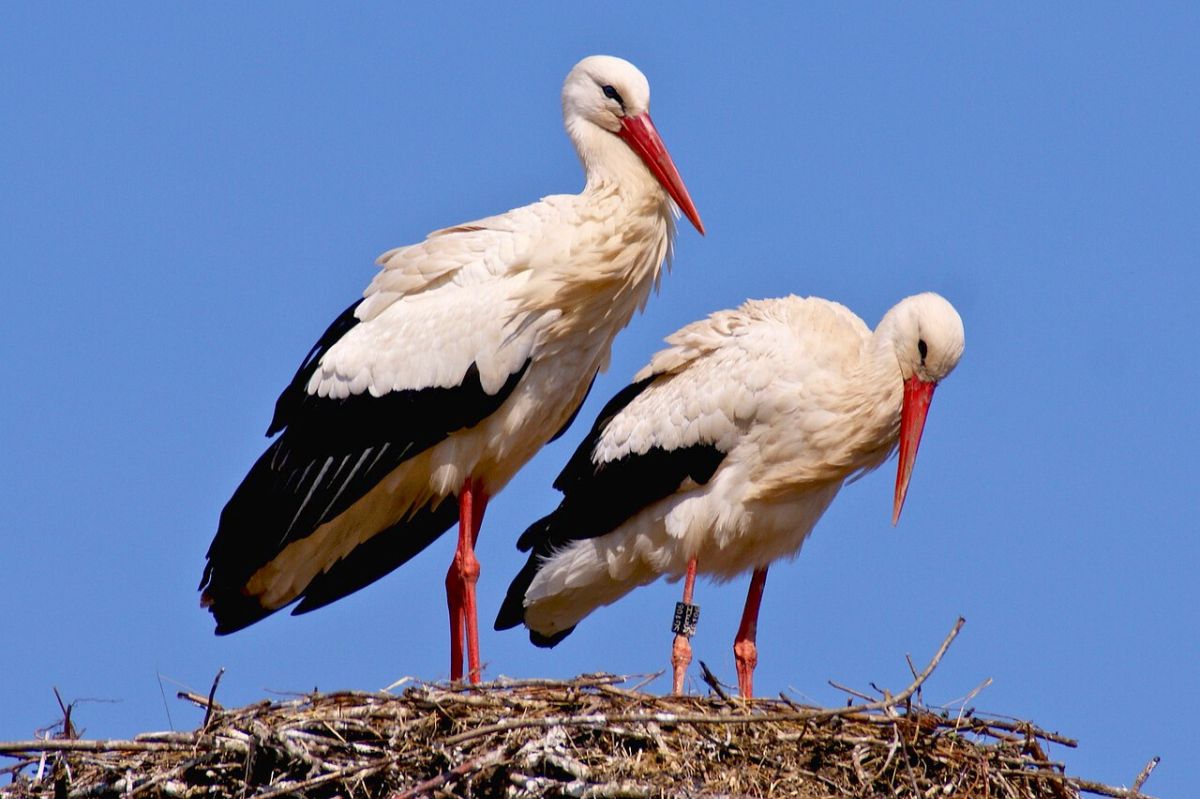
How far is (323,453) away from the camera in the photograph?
9.01 m

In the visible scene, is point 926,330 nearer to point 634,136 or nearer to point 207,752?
point 634,136

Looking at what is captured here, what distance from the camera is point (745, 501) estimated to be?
9.23 m

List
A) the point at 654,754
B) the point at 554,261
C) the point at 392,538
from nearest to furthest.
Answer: the point at 654,754, the point at 554,261, the point at 392,538

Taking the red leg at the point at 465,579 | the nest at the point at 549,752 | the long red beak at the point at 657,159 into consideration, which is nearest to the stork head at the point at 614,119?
the long red beak at the point at 657,159

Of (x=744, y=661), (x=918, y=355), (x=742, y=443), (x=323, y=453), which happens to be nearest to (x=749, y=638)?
(x=744, y=661)

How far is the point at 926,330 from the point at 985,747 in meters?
1.95

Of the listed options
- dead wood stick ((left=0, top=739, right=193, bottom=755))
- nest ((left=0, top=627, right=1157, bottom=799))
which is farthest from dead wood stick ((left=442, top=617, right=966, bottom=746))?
dead wood stick ((left=0, top=739, right=193, bottom=755))

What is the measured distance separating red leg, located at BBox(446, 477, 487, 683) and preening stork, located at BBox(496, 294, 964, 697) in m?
0.57

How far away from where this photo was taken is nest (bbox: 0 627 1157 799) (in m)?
7.19

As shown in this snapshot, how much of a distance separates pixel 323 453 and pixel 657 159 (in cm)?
164

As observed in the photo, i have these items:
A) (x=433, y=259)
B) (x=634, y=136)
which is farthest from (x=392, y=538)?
(x=634, y=136)

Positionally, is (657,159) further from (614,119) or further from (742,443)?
(742,443)

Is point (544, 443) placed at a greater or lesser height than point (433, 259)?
lesser

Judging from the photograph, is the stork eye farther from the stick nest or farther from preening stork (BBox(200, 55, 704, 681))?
the stick nest
